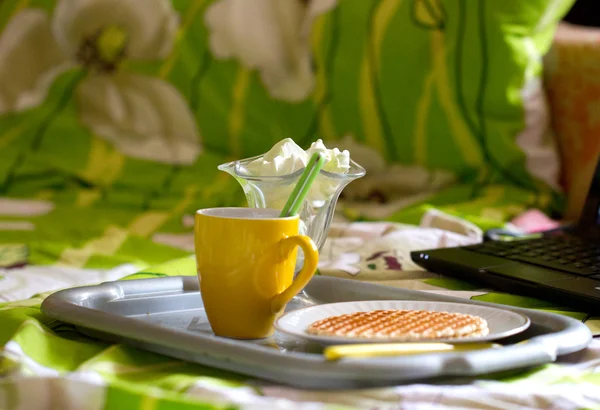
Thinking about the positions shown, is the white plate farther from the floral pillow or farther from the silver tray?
the floral pillow

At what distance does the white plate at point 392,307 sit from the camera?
1.57ft

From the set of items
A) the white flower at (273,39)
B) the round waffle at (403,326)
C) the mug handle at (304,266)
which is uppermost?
the white flower at (273,39)

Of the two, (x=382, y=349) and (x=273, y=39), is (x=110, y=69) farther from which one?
(x=382, y=349)

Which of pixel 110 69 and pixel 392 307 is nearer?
pixel 392 307

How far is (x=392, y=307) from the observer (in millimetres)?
573

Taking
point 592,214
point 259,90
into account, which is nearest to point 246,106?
point 259,90

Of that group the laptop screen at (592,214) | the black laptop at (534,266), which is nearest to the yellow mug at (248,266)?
the black laptop at (534,266)

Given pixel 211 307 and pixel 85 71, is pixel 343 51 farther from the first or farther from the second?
pixel 211 307

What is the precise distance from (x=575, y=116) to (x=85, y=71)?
3.18ft

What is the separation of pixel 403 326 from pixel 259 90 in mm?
1120

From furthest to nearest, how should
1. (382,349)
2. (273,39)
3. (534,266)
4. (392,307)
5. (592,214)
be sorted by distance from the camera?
(273,39) → (592,214) → (534,266) → (392,307) → (382,349)

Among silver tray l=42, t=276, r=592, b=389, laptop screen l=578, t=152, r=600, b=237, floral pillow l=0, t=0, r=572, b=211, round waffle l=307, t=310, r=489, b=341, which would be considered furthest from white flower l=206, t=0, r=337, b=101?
round waffle l=307, t=310, r=489, b=341

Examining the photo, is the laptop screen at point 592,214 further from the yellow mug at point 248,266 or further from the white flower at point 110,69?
the white flower at point 110,69

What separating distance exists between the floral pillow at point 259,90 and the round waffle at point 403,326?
3.11 feet
